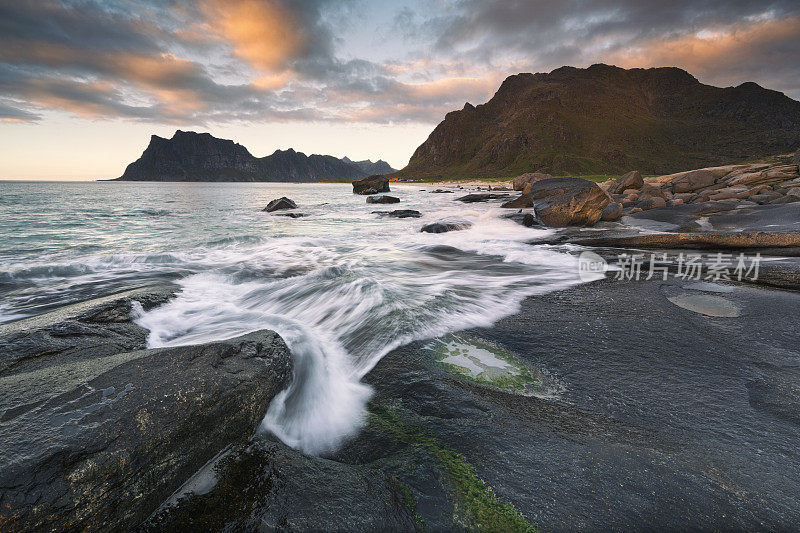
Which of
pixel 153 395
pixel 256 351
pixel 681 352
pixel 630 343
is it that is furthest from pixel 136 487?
pixel 681 352

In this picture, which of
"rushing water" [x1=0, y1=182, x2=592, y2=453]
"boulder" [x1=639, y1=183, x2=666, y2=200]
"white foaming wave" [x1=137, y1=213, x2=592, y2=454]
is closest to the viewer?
"white foaming wave" [x1=137, y1=213, x2=592, y2=454]

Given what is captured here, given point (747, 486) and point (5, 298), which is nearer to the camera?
point (747, 486)

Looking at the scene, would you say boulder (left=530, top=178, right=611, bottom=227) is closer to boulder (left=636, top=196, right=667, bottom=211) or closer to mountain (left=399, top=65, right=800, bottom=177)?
boulder (left=636, top=196, right=667, bottom=211)

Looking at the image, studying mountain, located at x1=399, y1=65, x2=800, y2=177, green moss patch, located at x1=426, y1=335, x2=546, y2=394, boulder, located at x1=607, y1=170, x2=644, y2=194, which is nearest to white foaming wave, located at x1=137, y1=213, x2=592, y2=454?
green moss patch, located at x1=426, y1=335, x2=546, y2=394

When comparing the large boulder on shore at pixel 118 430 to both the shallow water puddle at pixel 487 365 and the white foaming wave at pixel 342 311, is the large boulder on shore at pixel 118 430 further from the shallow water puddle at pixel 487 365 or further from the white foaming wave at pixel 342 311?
the shallow water puddle at pixel 487 365

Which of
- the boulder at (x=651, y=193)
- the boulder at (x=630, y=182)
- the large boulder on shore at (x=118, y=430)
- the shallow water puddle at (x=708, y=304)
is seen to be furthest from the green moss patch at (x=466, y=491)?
the boulder at (x=630, y=182)

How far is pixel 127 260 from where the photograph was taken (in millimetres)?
11336

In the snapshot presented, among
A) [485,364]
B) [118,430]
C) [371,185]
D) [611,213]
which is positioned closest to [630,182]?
[611,213]

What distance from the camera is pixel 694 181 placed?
84.2 feet

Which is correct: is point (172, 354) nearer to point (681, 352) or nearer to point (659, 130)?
point (681, 352)

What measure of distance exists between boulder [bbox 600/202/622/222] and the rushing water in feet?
17.0

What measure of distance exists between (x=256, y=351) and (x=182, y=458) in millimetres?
1384

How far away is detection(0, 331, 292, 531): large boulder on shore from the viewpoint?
193 cm

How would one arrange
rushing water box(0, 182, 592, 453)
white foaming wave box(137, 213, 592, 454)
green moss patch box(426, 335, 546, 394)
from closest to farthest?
1. white foaming wave box(137, 213, 592, 454)
2. green moss patch box(426, 335, 546, 394)
3. rushing water box(0, 182, 592, 453)
